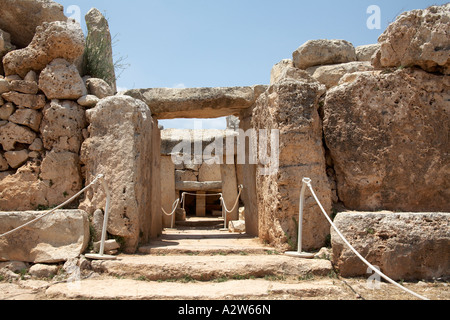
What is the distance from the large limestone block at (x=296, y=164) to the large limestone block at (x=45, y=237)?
2.27m

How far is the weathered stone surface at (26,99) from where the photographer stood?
477 centimetres

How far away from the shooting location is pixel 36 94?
4.92 meters

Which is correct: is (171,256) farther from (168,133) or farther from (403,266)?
(168,133)

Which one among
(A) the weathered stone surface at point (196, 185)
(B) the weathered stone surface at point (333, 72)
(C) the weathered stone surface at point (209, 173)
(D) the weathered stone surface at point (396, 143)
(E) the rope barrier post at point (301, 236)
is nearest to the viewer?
(E) the rope barrier post at point (301, 236)

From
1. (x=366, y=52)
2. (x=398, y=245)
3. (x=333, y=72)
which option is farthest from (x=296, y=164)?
(x=366, y=52)

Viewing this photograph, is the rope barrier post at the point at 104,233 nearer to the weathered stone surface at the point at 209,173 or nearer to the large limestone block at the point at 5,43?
the large limestone block at the point at 5,43

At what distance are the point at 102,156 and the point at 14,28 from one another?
272cm

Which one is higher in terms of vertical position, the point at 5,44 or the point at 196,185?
the point at 5,44

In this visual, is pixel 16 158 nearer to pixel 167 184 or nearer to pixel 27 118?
pixel 27 118

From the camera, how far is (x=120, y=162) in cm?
450

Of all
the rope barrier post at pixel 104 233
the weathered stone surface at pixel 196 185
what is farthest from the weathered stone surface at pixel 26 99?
the weathered stone surface at pixel 196 185

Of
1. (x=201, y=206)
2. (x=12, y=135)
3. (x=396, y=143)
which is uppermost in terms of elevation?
(x=12, y=135)

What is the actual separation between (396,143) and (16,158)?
478cm

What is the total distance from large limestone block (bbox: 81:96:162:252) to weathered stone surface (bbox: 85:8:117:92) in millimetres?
1381
